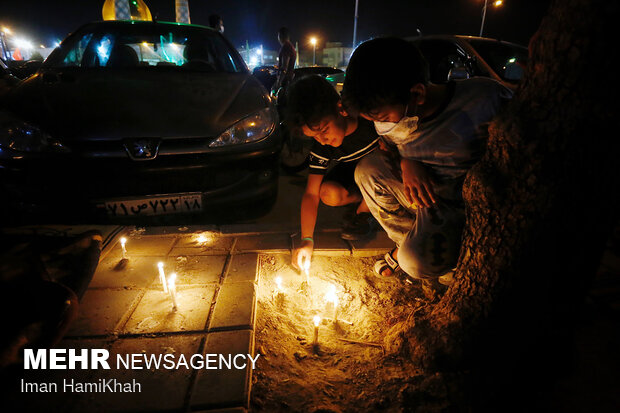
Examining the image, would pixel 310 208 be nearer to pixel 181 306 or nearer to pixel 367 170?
pixel 367 170

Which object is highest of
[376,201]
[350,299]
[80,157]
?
[80,157]

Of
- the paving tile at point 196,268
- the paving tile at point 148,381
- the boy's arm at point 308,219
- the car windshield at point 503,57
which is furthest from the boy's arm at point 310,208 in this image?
the car windshield at point 503,57

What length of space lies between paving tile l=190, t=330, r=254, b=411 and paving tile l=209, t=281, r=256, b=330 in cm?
12

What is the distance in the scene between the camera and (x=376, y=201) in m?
2.62

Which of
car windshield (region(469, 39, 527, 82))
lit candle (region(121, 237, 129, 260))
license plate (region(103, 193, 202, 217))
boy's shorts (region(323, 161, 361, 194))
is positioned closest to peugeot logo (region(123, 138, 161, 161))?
license plate (region(103, 193, 202, 217))

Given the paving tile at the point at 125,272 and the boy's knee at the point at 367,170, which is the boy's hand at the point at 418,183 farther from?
the paving tile at the point at 125,272

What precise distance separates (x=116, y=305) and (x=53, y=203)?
4.25 feet

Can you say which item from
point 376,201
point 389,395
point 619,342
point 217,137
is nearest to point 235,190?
point 217,137

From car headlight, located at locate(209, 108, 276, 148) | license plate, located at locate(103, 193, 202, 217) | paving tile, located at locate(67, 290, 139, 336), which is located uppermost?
car headlight, located at locate(209, 108, 276, 148)

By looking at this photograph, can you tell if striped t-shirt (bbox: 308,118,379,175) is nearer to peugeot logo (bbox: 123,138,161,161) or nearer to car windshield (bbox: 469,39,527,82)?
peugeot logo (bbox: 123,138,161,161)

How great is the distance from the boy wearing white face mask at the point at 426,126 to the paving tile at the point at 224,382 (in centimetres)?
119

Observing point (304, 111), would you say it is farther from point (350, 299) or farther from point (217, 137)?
point (350, 299)

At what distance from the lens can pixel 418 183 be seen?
6.54 feet

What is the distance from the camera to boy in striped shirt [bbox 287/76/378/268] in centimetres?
233
